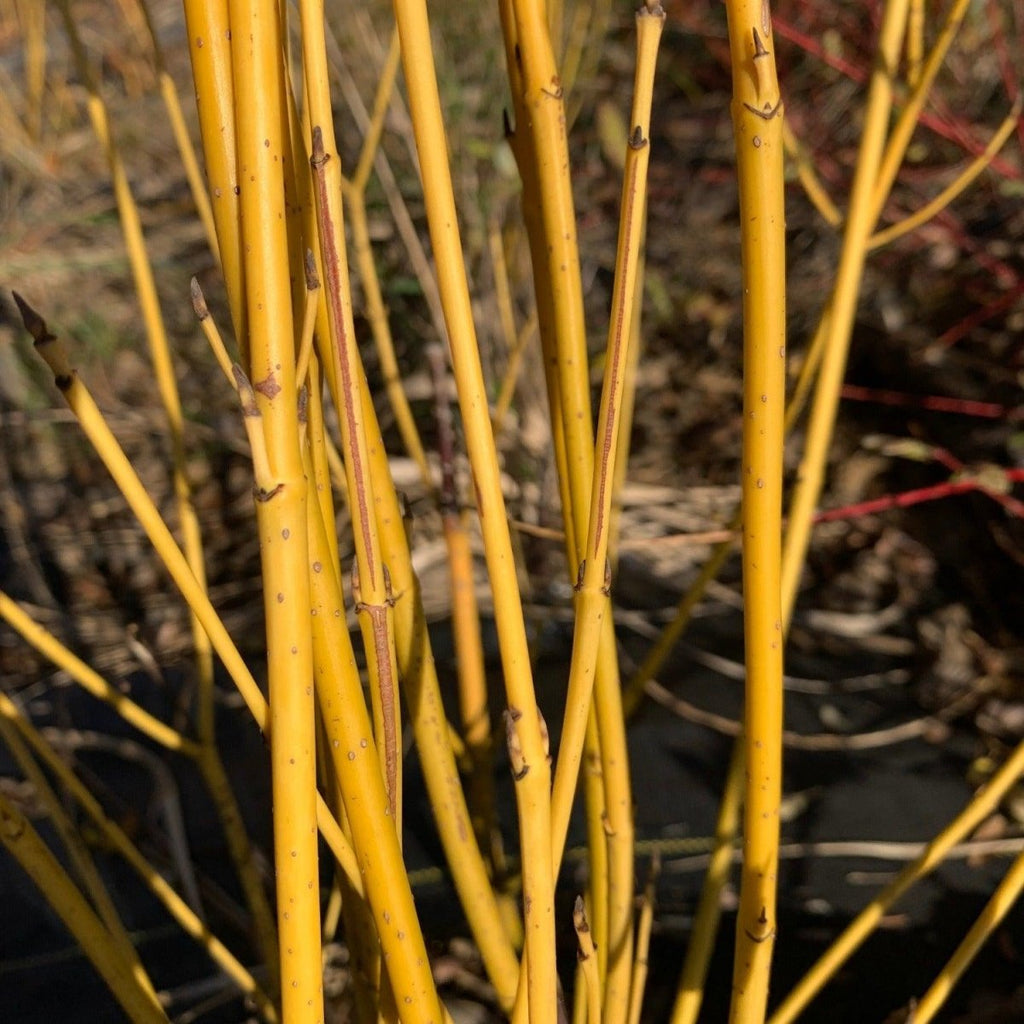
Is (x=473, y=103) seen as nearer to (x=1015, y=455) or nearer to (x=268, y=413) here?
(x=1015, y=455)

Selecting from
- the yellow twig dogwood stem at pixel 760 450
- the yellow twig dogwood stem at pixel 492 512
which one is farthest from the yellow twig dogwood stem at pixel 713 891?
the yellow twig dogwood stem at pixel 492 512

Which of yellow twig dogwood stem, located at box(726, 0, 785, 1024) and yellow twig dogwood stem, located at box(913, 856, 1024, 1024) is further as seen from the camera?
yellow twig dogwood stem, located at box(913, 856, 1024, 1024)

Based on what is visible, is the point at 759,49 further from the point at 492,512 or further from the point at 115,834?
the point at 115,834

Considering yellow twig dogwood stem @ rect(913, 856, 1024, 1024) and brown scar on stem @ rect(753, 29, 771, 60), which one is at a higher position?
brown scar on stem @ rect(753, 29, 771, 60)

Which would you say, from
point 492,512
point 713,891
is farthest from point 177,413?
point 713,891

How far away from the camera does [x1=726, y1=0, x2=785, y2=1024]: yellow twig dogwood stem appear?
1.18 ft

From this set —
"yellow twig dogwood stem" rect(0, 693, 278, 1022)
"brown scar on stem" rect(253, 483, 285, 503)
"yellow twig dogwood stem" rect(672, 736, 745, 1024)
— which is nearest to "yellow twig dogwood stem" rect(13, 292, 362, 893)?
"brown scar on stem" rect(253, 483, 285, 503)

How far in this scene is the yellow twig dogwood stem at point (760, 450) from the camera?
0.36 meters

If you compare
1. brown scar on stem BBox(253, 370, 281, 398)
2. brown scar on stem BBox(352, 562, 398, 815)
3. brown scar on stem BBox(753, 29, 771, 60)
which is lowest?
brown scar on stem BBox(352, 562, 398, 815)

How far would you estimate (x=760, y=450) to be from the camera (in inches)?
15.9

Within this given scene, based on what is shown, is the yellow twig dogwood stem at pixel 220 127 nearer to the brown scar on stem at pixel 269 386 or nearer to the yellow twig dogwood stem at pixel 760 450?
the brown scar on stem at pixel 269 386

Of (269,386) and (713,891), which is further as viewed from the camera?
(713,891)

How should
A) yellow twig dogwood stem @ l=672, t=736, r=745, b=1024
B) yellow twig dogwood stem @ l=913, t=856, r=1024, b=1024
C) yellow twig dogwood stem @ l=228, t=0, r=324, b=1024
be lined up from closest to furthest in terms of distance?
1. yellow twig dogwood stem @ l=228, t=0, r=324, b=1024
2. yellow twig dogwood stem @ l=913, t=856, r=1024, b=1024
3. yellow twig dogwood stem @ l=672, t=736, r=745, b=1024

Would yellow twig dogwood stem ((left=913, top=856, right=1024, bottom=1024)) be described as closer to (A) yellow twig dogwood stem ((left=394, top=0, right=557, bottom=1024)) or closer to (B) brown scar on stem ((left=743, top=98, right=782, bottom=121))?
(A) yellow twig dogwood stem ((left=394, top=0, right=557, bottom=1024))
